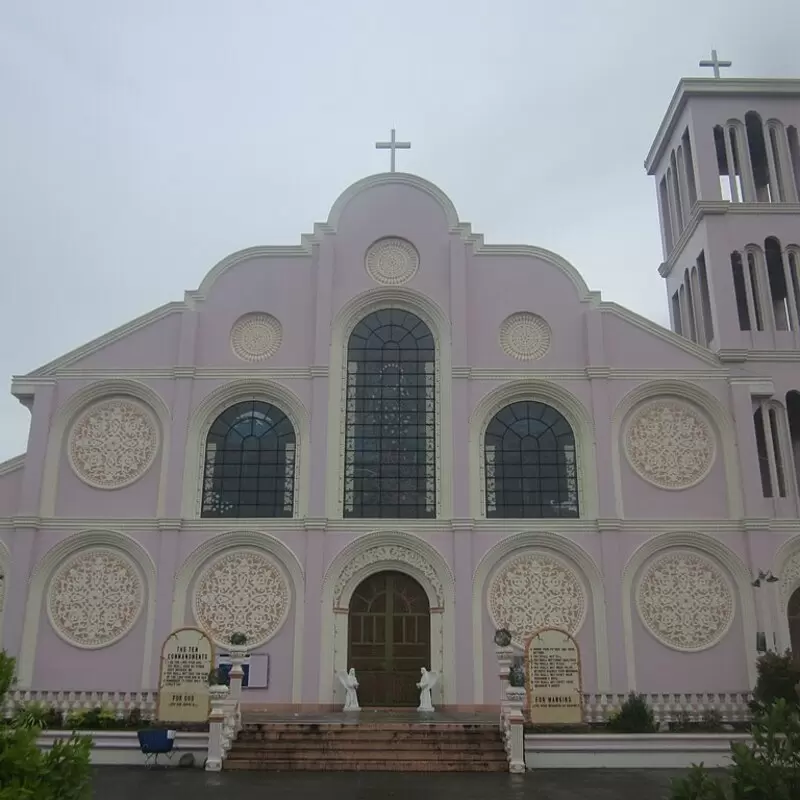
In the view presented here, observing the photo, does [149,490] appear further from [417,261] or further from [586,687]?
[586,687]

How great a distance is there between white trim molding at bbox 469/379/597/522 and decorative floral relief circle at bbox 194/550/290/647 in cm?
443

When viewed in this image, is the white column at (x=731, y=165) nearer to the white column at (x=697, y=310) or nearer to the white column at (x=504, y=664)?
the white column at (x=697, y=310)

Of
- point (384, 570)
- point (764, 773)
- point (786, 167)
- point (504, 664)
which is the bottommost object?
point (764, 773)

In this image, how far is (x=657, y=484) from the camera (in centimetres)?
1747

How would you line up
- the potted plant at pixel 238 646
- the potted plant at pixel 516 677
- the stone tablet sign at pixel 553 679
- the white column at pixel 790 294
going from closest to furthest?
the potted plant at pixel 516 677 < the stone tablet sign at pixel 553 679 < the potted plant at pixel 238 646 < the white column at pixel 790 294

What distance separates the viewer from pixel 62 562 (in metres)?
17.3

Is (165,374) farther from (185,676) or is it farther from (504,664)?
(504,664)

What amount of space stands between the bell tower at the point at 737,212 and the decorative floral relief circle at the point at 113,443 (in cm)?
1299

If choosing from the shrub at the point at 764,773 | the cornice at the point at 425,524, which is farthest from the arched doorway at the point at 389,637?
the shrub at the point at 764,773

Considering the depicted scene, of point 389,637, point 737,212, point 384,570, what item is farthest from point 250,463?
point 737,212

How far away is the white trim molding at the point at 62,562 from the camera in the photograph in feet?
54.2

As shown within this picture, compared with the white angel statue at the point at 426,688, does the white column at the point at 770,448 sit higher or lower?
higher

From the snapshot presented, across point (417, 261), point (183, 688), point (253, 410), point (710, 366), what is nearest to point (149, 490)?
point (253, 410)

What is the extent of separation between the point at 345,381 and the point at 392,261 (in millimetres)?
3063
